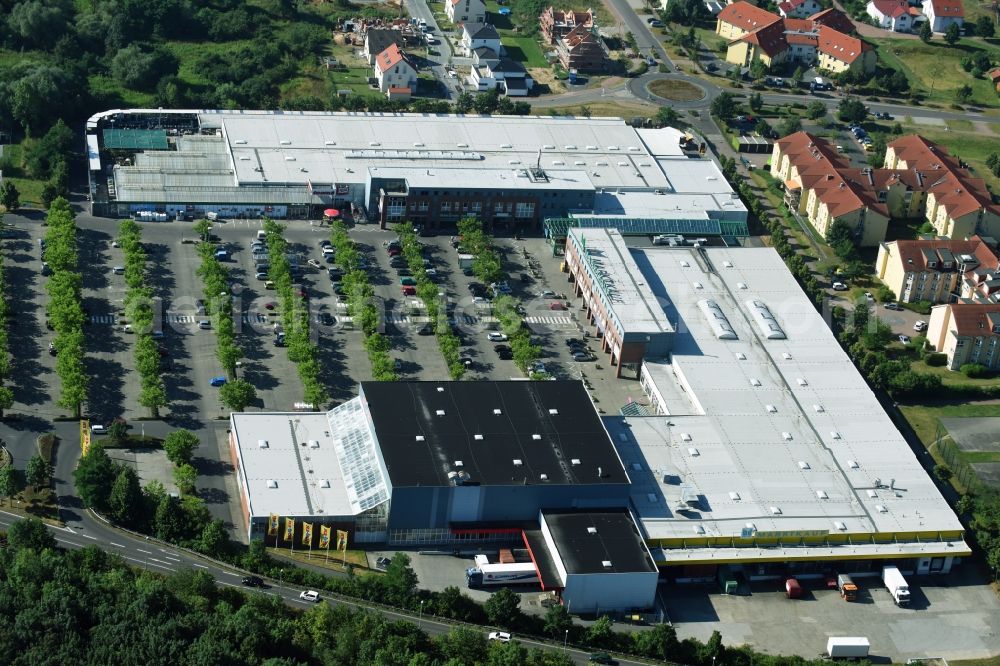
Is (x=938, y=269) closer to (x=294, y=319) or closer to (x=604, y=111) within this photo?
(x=604, y=111)

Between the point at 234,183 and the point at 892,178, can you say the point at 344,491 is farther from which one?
the point at 892,178

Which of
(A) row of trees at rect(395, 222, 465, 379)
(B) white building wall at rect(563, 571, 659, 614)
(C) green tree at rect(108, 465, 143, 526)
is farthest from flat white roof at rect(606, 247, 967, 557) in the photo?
(C) green tree at rect(108, 465, 143, 526)

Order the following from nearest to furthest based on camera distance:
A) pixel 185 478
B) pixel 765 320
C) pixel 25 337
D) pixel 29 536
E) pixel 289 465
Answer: pixel 29 536 < pixel 185 478 < pixel 289 465 < pixel 25 337 < pixel 765 320

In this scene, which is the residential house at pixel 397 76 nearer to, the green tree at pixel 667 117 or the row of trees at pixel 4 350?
the green tree at pixel 667 117

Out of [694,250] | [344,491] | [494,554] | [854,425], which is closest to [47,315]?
[344,491]

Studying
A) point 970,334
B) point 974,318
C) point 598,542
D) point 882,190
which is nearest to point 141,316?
point 598,542

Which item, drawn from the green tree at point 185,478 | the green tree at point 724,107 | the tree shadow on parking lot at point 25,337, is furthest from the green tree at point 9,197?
the green tree at point 724,107

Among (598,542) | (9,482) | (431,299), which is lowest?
(598,542)
